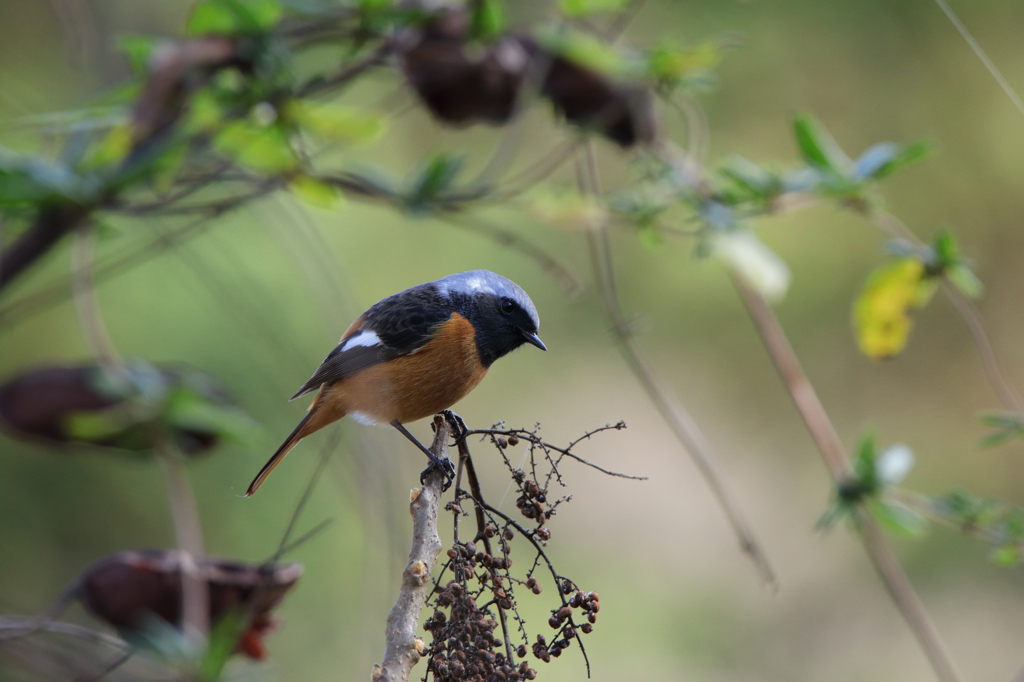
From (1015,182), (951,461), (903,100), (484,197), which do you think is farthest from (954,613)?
(484,197)

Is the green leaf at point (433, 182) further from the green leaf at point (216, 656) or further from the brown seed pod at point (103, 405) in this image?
the green leaf at point (216, 656)

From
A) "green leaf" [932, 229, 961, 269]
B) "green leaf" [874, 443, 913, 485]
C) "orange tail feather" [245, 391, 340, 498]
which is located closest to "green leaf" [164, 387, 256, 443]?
"orange tail feather" [245, 391, 340, 498]

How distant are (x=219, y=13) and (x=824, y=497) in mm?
4680

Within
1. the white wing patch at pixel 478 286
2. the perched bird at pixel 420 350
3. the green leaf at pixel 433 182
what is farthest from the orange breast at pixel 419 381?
the green leaf at pixel 433 182

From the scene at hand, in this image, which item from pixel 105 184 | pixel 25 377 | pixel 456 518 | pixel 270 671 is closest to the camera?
pixel 270 671

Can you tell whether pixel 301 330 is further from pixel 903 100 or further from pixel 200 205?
pixel 903 100

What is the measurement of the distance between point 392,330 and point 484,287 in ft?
0.94

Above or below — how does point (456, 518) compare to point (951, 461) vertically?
below

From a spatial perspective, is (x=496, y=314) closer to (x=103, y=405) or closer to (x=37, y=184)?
(x=103, y=405)

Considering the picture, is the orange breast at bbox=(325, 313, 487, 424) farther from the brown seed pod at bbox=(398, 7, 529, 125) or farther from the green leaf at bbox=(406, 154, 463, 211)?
the brown seed pod at bbox=(398, 7, 529, 125)

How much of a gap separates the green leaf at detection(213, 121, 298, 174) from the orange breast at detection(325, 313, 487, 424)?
59 centimetres

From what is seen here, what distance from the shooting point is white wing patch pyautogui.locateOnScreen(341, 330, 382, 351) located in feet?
7.68

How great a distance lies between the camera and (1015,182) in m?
4.79

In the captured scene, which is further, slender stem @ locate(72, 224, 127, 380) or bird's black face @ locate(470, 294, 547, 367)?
bird's black face @ locate(470, 294, 547, 367)
